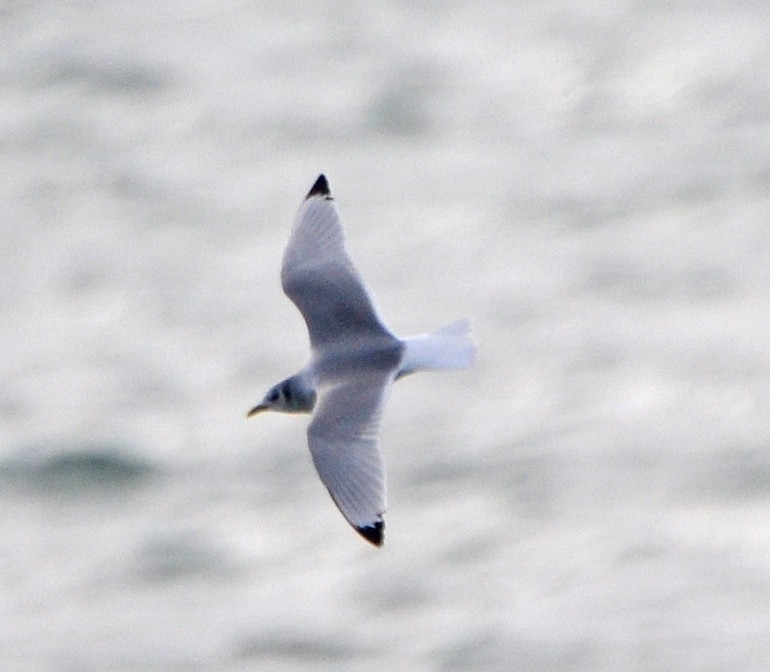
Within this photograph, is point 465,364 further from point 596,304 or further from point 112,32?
point 112,32

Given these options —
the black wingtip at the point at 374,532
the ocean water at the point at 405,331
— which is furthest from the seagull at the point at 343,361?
the ocean water at the point at 405,331

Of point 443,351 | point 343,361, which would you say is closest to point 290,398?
point 343,361

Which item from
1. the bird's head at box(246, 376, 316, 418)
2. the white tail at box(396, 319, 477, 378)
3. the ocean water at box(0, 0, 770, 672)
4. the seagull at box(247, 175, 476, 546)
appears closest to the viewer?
the seagull at box(247, 175, 476, 546)

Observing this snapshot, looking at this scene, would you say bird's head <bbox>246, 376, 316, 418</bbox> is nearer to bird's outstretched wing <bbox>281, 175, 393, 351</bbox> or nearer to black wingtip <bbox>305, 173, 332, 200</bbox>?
bird's outstretched wing <bbox>281, 175, 393, 351</bbox>

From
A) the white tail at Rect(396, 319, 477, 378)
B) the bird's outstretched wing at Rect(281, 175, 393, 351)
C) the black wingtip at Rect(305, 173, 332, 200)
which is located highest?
the black wingtip at Rect(305, 173, 332, 200)

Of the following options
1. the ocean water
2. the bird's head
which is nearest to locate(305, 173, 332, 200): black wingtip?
the bird's head

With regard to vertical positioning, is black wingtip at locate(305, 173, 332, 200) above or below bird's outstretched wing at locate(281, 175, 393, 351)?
above

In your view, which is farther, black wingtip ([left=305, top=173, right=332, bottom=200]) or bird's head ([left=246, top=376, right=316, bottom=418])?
black wingtip ([left=305, top=173, right=332, bottom=200])
